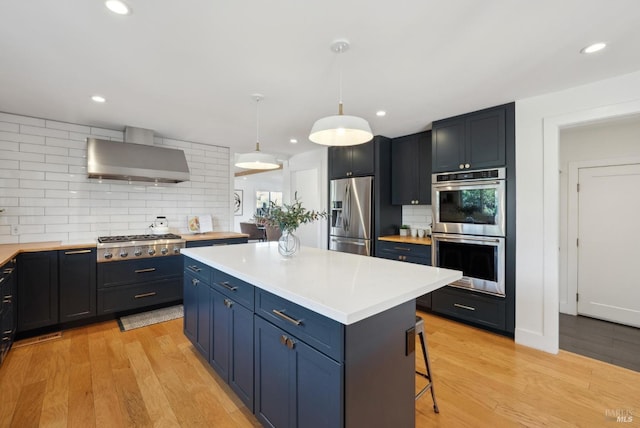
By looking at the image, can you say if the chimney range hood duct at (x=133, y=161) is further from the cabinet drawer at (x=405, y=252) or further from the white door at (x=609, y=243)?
the white door at (x=609, y=243)

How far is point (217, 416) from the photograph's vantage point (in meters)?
1.79

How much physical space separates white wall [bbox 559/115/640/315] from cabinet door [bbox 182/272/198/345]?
13.9 feet

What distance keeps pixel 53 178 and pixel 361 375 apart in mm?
4166

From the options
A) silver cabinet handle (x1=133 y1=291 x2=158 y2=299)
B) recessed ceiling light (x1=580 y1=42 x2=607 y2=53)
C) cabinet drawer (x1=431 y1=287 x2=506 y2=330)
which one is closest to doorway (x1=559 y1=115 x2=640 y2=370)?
cabinet drawer (x1=431 y1=287 x2=506 y2=330)

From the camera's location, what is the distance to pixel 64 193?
346cm

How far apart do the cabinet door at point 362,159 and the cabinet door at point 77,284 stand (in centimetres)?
344

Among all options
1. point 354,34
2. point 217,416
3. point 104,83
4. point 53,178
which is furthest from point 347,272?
point 53,178

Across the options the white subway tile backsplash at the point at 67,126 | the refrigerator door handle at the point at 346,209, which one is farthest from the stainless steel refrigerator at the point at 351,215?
the white subway tile backsplash at the point at 67,126

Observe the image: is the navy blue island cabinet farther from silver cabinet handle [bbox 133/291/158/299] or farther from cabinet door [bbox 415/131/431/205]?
cabinet door [bbox 415/131/431/205]

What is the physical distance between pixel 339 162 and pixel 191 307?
2984mm

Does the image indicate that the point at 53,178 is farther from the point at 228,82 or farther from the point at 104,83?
the point at 228,82

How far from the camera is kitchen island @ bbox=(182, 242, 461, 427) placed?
1146 millimetres

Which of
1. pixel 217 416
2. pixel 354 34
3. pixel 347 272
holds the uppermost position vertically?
pixel 354 34

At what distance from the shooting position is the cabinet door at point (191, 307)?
2.43 meters
